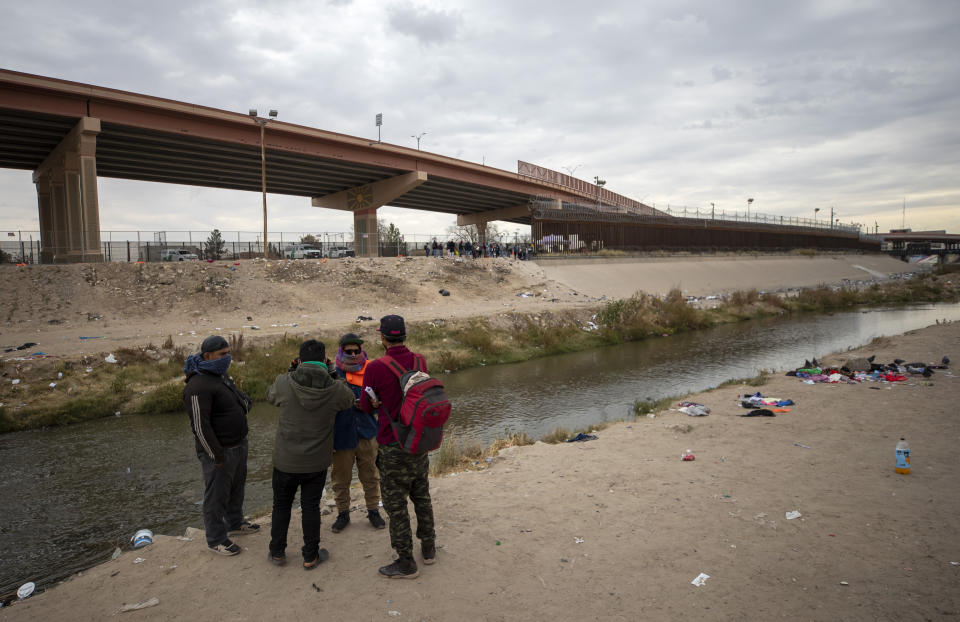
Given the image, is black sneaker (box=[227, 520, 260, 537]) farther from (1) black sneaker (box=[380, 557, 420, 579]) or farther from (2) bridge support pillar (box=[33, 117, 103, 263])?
(2) bridge support pillar (box=[33, 117, 103, 263])

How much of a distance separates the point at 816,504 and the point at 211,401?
6.31 m

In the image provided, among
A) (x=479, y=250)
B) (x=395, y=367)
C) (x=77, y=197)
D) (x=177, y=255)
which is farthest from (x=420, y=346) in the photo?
(x=177, y=255)

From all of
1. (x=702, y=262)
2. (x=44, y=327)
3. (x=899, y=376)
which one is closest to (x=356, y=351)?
(x=899, y=376)

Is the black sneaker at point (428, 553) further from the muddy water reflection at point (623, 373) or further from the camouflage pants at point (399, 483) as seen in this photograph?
the muddy water reflection at point (623, 373)

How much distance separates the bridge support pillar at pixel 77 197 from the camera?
2567cm

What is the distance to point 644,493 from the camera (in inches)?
245

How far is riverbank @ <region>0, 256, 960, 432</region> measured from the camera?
42.6 ft

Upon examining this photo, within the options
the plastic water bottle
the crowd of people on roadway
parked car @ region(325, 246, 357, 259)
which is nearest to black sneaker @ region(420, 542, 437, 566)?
the plastic water bottle

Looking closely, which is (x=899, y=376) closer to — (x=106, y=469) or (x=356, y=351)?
(x=356, y=351)

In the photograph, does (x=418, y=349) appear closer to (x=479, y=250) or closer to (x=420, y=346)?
(x=420, y=346)

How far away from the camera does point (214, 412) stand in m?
4.90

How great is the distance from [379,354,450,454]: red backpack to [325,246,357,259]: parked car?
34.2 metres

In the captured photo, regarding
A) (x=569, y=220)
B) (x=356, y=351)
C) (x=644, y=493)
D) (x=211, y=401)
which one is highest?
(x=569, y=220)

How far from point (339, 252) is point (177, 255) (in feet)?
33.3
